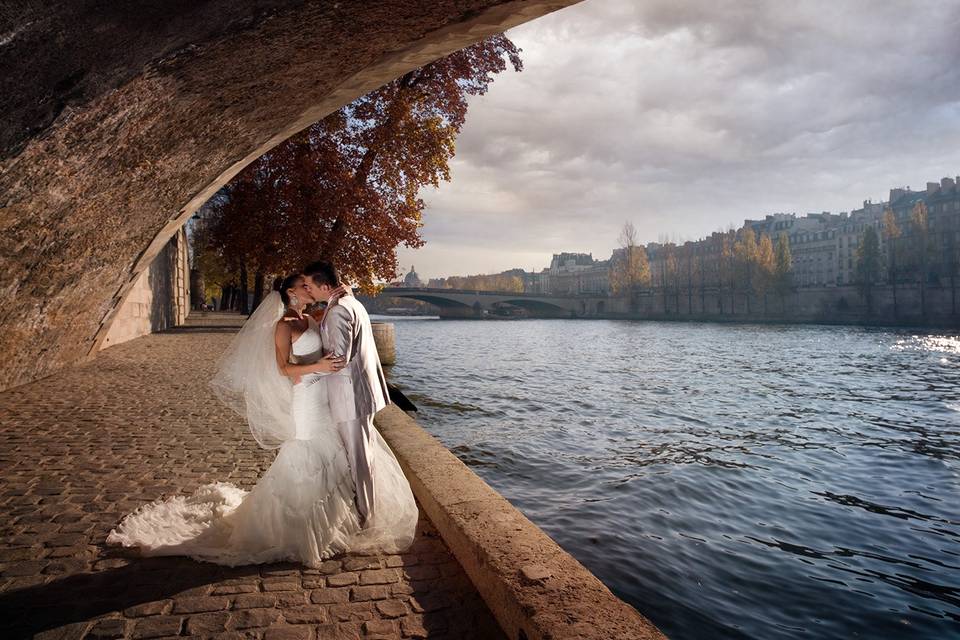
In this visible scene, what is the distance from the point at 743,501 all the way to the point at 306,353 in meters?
6.33

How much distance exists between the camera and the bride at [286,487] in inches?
144

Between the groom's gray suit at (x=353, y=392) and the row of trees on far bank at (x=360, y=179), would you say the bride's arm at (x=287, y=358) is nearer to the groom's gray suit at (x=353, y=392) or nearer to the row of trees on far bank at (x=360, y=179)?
the groom's gray suit at (x=353, y=392)

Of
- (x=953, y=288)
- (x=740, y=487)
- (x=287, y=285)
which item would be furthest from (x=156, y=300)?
(x=953, y=288)

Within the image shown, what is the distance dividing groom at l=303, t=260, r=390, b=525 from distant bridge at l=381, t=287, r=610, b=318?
6830 centimetres

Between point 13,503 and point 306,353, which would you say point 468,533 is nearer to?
point 306,353

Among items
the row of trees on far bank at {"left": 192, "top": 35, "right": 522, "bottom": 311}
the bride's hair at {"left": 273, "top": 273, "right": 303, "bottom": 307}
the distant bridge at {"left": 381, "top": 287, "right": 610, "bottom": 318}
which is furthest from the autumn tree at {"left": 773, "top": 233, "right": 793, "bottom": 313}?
the bride's hair at {"left": 273, "top": 273, "right": 303, "bottom": 307}

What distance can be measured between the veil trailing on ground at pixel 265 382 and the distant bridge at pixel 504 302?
6808 centimetres

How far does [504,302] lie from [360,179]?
67.5 metres

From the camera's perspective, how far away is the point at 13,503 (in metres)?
4.40

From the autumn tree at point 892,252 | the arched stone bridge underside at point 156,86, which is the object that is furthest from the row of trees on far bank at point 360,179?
the autumn tree at point 892,252

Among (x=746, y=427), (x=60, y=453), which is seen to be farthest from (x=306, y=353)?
(x=746, y=427)

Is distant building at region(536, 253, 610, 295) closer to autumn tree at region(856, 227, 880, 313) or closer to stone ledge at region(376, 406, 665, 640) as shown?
autumn tree at region(856, 227, 880, 313)

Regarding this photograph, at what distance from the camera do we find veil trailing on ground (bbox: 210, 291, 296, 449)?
400 centimetres

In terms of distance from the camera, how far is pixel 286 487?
3750 millimetres
